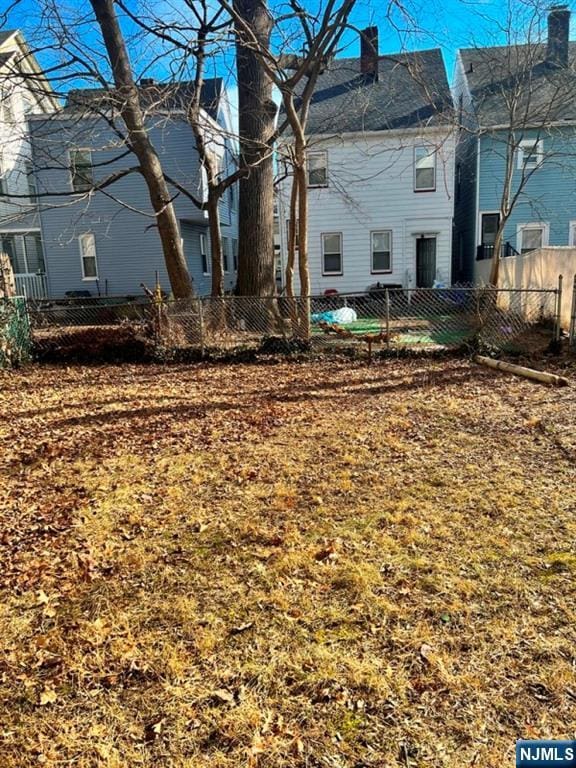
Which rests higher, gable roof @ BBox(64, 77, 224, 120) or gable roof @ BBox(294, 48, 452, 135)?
gable roof @ BBox(294, 48, 452, 135)

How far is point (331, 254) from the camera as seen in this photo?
18.8 m

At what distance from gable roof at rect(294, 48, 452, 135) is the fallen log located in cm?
1124

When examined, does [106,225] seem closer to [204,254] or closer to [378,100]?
[204,254]

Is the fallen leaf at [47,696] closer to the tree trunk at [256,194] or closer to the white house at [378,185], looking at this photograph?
the tree trunk at [256,194]

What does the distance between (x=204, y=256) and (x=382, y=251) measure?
282 inches

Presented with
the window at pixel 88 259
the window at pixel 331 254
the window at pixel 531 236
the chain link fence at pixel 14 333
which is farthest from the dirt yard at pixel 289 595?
the window at pixel 88 259

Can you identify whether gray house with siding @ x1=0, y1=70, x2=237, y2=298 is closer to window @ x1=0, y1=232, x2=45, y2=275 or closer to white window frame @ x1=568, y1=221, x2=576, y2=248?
window @ x1=0, y1=232, x2=45, y2=275

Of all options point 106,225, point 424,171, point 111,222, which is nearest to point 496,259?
point 424,171

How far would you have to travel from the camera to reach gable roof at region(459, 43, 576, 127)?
13797 millimetres

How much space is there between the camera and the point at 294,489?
405 centimetres

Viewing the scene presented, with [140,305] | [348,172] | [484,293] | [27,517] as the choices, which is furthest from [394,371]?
[348,172]

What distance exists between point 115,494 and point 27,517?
618mm

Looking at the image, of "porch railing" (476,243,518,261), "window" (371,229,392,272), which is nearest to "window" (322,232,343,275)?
"window" (371,229,392,272)

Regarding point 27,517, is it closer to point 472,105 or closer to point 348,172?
point 348,172
